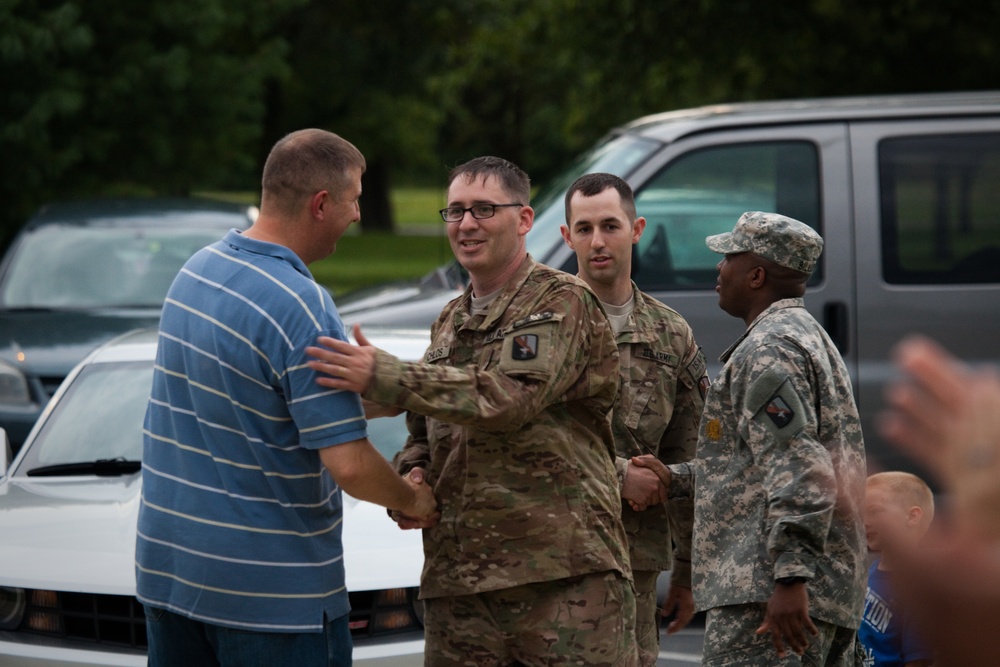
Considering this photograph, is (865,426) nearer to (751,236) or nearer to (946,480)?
(751,236)

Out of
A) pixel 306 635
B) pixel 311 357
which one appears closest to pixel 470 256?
pixel 311 357

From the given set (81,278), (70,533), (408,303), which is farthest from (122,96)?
(70,533)

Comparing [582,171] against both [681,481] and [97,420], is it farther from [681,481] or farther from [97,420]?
[681,481]

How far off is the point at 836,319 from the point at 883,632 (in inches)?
90.8

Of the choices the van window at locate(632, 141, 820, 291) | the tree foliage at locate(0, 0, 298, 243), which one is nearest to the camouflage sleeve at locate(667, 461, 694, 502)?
the van window at locate(632, 141, 820, 291)

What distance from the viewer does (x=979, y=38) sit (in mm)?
12336

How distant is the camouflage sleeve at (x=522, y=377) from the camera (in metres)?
3.15

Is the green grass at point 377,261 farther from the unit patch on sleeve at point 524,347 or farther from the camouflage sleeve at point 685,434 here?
the unit patch on sleeve at point 524,347

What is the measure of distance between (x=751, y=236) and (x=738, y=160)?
2.85 meters

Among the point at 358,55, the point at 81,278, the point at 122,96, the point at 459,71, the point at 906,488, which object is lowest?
the point at 906,488

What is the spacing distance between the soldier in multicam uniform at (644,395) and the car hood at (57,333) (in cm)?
445

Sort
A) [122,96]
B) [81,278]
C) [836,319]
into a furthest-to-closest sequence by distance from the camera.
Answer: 1. [122,96]
2. [81,278]
3. [836,319]

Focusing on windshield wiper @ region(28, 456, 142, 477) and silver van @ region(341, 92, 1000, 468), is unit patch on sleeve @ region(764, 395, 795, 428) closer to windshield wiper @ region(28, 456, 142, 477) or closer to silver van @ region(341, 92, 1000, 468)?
silver van @ region(341, 92, 1000, 468)

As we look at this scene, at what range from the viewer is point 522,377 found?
10.7 feet
